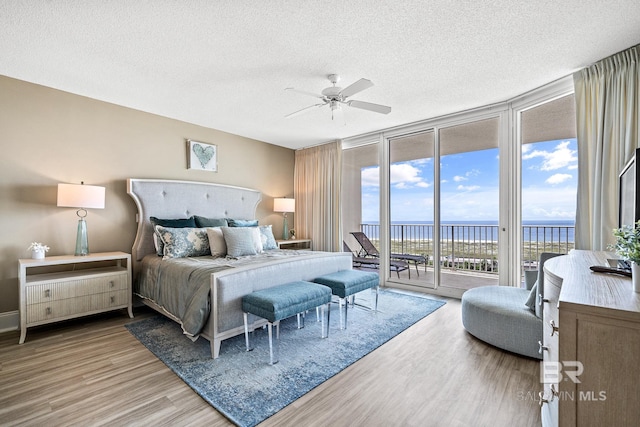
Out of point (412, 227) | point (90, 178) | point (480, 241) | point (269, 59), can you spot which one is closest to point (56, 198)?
point (90, 178)

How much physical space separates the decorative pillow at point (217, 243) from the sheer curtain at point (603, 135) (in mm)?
3659

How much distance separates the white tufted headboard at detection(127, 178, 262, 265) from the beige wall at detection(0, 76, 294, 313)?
204 mm

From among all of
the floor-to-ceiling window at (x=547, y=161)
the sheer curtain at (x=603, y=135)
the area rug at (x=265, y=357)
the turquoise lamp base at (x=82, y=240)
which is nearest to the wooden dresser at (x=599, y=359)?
the area rug at (x=265, y=357)

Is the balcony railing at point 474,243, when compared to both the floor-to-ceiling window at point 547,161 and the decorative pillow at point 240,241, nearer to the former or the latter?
the floor-to-ceiling window at point 547,161

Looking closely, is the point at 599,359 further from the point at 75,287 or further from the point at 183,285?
the point at 75,287

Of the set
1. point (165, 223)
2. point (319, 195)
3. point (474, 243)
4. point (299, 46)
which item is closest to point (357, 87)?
point (299, 46)

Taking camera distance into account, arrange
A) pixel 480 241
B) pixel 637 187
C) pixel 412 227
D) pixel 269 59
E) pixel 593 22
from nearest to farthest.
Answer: pixel 637 187 → pixel 593 22 → pixel 269 59 → pixel 480 241 → pixel 412 227

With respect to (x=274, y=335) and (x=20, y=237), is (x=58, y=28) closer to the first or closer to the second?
(x=20, y=237)

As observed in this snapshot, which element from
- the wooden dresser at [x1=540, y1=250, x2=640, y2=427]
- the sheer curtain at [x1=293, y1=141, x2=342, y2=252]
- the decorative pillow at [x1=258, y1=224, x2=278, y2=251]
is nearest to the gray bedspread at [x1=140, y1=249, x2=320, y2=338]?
the decorative pillow at [x1=258, y1=224, x2=278, y2=251]

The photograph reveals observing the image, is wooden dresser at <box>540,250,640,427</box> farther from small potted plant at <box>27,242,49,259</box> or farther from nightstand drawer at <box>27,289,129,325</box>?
small potted plant at <box>27,242,49,259</box>

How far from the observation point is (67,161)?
3.16 metres

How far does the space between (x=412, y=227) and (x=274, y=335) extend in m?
4.07

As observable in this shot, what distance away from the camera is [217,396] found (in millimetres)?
1773

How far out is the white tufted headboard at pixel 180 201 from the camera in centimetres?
354
